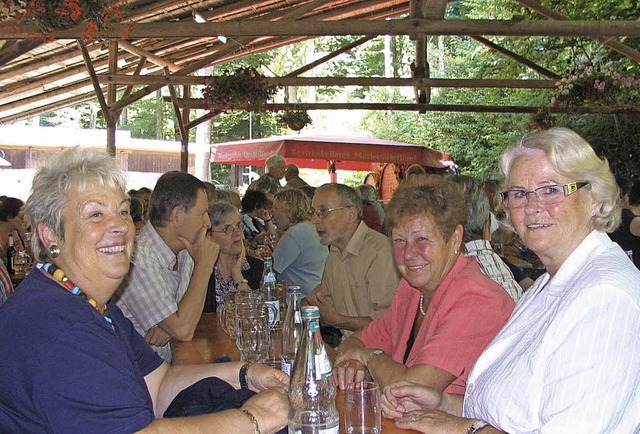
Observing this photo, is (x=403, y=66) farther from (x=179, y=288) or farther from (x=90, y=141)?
(x=179, y=288)

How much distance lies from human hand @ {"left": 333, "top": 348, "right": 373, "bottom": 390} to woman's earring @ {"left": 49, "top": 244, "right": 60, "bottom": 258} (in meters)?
1.01

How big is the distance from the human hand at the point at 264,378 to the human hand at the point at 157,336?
1.12 m

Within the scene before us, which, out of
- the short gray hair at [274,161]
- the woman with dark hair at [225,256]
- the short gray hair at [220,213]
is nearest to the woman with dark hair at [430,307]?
the woman with dark hair at [225,256]

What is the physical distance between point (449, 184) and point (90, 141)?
2137cm

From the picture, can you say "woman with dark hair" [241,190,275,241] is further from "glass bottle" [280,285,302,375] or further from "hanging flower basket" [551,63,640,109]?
"glass bottle" [280,285,302,375]

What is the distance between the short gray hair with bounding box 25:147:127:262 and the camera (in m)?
1.87

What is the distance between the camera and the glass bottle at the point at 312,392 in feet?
5.66

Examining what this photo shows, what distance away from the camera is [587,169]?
1.95m

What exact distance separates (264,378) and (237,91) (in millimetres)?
7215

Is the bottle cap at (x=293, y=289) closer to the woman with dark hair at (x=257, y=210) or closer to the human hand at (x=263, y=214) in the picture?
the woman with dark hair at (x=257, y=210)

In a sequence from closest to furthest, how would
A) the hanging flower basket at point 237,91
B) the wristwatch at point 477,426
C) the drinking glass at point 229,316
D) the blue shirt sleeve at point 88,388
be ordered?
the blue shirt sleeve at point 88,388
the wristwatch at point 477,426
the drinking glass at point 229,316
the hanging flower basket at point 237,91

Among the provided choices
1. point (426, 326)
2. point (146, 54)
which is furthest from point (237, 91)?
point (426, 326)

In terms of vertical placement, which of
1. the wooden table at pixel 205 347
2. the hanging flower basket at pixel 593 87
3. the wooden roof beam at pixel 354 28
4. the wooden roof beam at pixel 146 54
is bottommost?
the wooden table at pixel 205 347

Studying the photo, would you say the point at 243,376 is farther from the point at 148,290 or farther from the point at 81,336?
the point at 148,290
